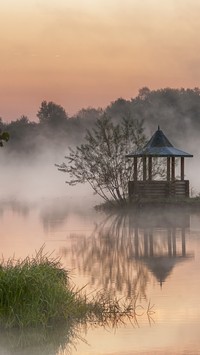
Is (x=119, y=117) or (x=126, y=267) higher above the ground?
(x=119, y=117)

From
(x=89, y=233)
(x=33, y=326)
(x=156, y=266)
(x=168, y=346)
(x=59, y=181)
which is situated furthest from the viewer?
(x=59, y=181)

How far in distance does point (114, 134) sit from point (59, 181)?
51.1 m

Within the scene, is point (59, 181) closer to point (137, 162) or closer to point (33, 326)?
point (137, 162)

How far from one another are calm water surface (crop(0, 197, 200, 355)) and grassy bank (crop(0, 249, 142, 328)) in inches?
14.3

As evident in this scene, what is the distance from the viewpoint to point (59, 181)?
96000 millimetres

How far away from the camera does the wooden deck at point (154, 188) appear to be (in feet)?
145

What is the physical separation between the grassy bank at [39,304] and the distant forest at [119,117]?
9332 centimetres

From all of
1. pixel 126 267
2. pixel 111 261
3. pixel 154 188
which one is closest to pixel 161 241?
pixel 111 261

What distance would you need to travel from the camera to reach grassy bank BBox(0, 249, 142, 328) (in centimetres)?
1310

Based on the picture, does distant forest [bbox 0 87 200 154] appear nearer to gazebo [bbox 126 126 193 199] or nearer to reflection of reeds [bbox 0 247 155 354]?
gazebo [bbox 126 126 193 199]

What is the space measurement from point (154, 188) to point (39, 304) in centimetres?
3153

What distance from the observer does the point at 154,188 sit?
44594 mm

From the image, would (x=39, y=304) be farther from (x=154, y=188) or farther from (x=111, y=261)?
(x=154, y=188)

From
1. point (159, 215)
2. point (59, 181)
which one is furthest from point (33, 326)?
point (59, 181)
